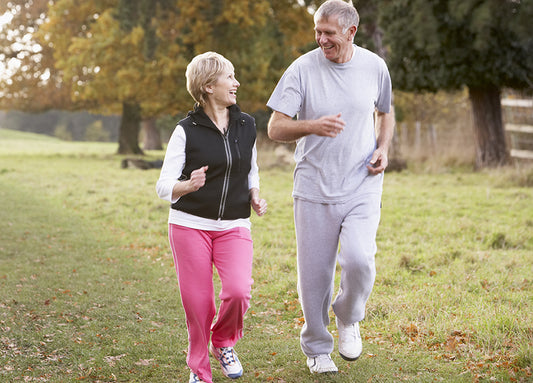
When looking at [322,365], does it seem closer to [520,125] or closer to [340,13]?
[340,13]

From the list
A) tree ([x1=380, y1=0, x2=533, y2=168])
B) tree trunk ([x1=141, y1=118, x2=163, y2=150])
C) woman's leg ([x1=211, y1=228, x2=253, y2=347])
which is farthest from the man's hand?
tree trunk ([x1=141, y1=118, x2=163, y2=150])

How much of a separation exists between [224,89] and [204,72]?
6.1 inches

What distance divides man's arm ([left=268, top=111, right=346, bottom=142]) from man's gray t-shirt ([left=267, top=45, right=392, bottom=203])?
0.07 m

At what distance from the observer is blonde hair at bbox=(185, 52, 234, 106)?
3945 mm

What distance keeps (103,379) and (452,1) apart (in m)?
15.0

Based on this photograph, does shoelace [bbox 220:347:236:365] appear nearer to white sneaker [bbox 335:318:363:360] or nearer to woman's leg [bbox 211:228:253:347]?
woman's leg [bbox 211:228:253:347]

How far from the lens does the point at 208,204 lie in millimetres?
3934

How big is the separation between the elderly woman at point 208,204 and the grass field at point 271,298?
23.0 inches

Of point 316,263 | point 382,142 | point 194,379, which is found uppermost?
point 382,142

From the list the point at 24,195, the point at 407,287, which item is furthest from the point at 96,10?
the point at 407,287

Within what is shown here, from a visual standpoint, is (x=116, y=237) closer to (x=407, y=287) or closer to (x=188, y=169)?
(x=407, y=287)

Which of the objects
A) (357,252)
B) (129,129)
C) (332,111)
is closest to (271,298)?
(357,252)

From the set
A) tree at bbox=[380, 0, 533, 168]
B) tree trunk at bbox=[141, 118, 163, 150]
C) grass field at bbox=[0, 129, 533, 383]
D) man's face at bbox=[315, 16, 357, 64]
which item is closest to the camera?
man's face at bbox=[315, 16, 357, 64]

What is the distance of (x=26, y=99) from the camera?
108 ft
